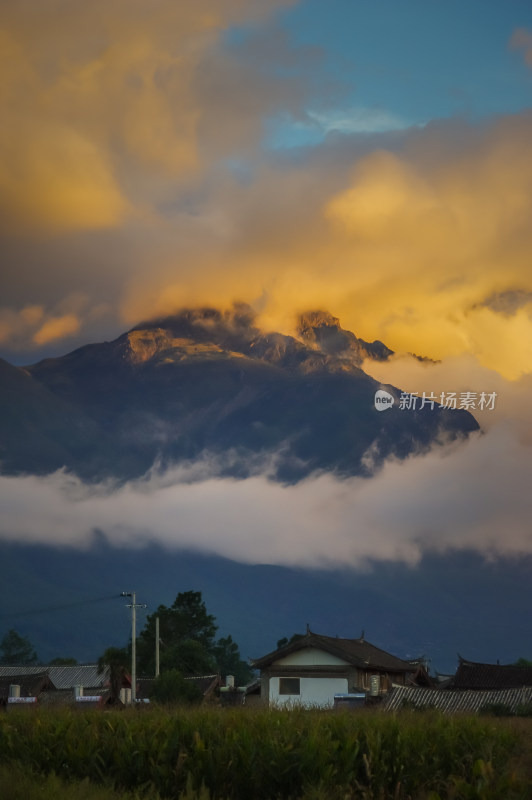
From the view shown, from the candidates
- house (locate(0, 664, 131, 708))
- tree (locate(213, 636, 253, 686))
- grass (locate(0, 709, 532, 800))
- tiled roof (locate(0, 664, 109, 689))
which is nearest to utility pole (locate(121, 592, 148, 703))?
house (locate(0, 664, 131, 708))

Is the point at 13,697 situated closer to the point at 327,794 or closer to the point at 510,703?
the point at 510,703

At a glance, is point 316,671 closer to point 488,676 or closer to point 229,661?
point 488,676

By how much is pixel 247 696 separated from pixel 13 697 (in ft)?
56.3

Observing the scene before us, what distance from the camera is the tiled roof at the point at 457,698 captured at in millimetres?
56594

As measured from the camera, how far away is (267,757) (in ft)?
82.1

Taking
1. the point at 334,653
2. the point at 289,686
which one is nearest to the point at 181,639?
the point at 289,686

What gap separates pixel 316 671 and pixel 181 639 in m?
72.8

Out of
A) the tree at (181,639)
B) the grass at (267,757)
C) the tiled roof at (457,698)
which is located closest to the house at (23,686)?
the tree at (181,639)

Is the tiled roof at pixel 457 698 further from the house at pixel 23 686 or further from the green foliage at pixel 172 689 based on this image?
the house at pixel 23 686

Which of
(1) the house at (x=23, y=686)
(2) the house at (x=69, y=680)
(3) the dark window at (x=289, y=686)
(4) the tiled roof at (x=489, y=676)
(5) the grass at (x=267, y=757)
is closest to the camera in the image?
(5) the grass at (x=267, y=757)

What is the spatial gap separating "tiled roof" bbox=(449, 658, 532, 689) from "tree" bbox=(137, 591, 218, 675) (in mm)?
32763

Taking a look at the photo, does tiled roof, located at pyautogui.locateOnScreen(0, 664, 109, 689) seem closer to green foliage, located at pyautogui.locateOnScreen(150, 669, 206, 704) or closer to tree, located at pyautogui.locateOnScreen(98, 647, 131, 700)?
tree, located at pyautogui.locateOnScreen(98, 647, 131, 700)

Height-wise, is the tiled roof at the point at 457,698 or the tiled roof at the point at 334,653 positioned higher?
the tiled roof at the point at 334,653

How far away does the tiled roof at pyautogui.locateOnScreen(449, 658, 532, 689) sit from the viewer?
81.9 metres
